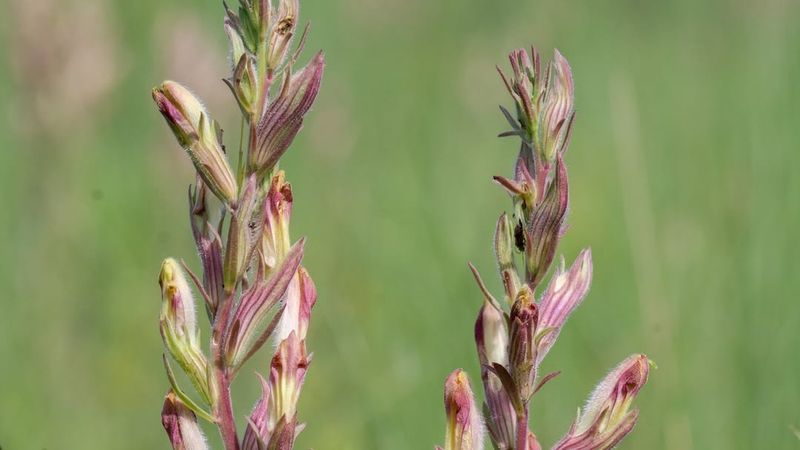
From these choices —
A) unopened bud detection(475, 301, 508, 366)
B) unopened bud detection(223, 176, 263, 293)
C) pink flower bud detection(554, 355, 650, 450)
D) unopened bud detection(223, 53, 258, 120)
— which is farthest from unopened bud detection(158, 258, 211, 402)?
pink flower bud detection(554, 355, 650, 450)

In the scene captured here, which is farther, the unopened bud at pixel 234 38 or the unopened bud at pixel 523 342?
the unopened bud at pixel 234 38

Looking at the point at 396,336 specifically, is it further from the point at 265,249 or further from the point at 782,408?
the point at 265,249

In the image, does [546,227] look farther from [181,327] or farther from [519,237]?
[181,327]

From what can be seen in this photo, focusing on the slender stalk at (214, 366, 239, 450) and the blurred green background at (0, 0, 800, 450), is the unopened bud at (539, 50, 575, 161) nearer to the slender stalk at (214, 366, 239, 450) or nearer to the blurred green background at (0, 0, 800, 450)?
the slender stalk at (214, 366, 239, 450)

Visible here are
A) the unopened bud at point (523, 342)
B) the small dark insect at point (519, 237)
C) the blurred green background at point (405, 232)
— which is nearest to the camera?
the unopened bud at point (523, 342)

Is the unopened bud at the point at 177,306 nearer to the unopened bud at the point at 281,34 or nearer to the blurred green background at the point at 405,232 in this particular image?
the unopened bud at the point at 281,34

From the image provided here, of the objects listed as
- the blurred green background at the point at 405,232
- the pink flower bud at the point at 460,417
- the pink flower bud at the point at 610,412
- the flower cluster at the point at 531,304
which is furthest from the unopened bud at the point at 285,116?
the blurred green background at the point at 405,232
